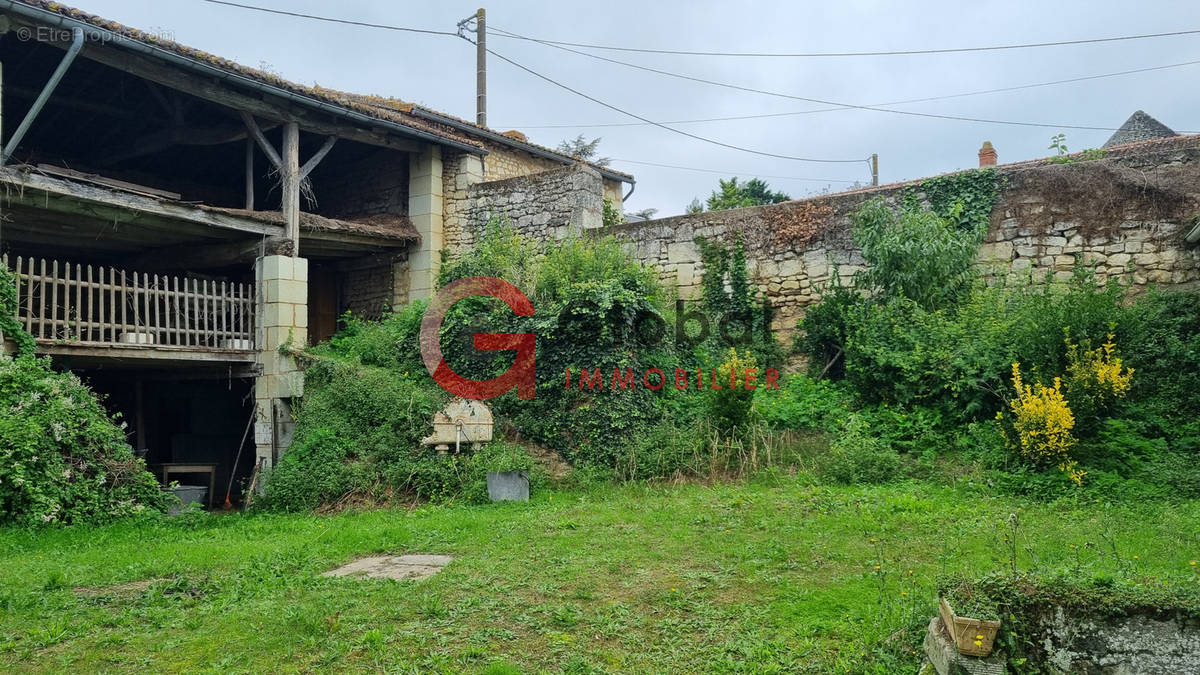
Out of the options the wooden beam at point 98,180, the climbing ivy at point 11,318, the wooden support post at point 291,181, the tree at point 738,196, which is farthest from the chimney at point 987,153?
the climbing ivy at point 11,318

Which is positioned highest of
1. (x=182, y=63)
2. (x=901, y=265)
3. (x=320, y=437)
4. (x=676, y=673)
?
(x=182, y=63)

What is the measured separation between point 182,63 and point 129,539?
572 centimetres

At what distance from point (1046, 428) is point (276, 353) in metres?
9.34

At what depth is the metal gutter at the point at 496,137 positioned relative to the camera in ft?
45.2

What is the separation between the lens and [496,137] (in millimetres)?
14766

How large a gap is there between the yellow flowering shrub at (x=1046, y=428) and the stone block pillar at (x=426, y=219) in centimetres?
900

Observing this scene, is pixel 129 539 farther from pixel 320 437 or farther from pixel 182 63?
pixel 182 63

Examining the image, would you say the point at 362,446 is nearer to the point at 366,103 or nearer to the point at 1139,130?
the point at 366,103

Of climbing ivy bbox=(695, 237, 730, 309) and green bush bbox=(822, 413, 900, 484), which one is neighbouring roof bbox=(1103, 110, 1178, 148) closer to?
climbing ivy bbox=(695, 237, 730, 309)

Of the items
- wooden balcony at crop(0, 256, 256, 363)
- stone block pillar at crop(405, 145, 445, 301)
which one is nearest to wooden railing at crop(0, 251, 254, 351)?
wooden balcony at crop(0, 256, 256, 363)

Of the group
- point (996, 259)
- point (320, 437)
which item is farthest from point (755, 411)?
point (320, 437)

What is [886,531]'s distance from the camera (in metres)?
6.07

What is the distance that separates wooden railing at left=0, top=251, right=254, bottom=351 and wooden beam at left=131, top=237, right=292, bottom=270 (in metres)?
0.46

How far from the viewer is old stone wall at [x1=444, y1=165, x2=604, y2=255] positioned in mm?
12711
